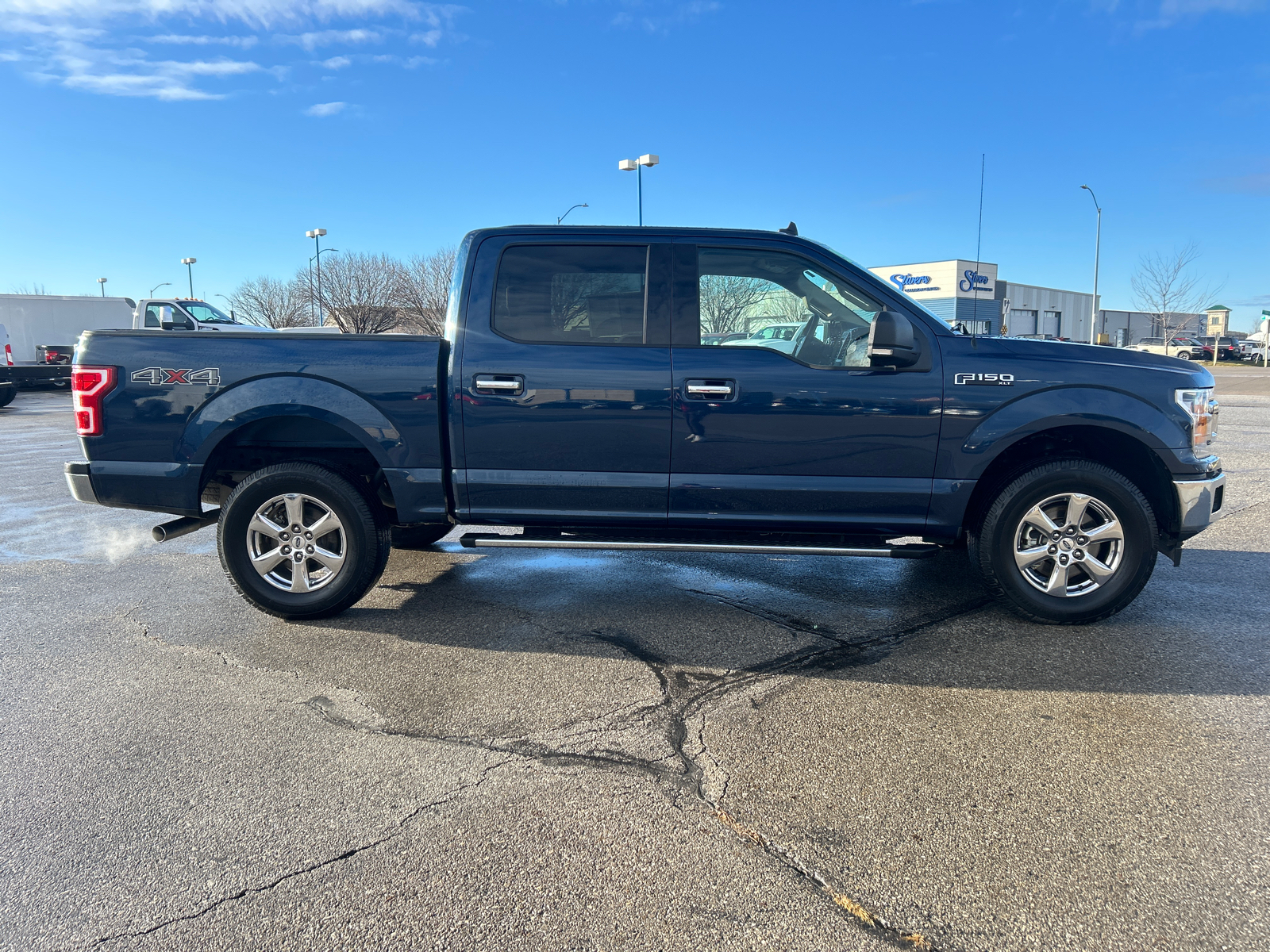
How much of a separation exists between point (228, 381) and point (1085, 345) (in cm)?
471

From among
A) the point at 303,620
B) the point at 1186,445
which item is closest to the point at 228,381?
the point at 303,620

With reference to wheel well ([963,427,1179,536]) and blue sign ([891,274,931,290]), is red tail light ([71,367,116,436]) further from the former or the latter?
blue sign ([891,274,931,290])

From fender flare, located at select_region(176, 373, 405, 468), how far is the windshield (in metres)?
22.6

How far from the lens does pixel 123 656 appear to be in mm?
4273

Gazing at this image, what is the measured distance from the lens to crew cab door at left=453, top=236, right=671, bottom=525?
14.8 ft

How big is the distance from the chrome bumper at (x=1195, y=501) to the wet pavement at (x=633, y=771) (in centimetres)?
61

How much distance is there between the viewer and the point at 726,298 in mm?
4645

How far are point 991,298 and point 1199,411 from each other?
37.2 metres

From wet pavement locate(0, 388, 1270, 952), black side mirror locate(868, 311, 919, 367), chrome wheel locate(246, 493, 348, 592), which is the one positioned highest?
black side mirror locate(868, 311, 919, 367)

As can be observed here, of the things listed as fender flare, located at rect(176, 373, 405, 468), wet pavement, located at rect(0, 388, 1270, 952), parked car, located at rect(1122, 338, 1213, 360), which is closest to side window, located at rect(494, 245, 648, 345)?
fender flare, located at rect(176, 373, 405, 468)

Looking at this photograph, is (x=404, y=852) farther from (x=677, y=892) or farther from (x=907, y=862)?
(x=907, y=862)

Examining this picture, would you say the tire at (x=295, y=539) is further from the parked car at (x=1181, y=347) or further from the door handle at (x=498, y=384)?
the parked car at (x=1181, y=347)

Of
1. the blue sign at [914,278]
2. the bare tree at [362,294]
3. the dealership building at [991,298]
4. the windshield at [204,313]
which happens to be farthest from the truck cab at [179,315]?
the blue sign at [914,278]

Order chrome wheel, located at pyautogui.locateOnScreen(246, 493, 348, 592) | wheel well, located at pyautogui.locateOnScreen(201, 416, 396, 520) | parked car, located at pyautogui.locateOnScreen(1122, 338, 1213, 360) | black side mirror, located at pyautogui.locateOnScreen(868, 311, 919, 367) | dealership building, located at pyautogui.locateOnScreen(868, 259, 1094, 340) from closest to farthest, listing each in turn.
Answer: black side mirror, located at pyautogui.locateOnScreen(868, 311, 919, 367) → chrome wheel, located at pyautogui.locateOnScreen(246, 493, 348, 592) → wheel well, located at pyautogui.locateOnScreen(201, 416, 396, 520) → dealership building, located at pyautogui.locateOnScreen(868, 259, 1094, 340) → parked car, located at pyautogui.locateOnScreen(1122, 338, 1213, 360)
